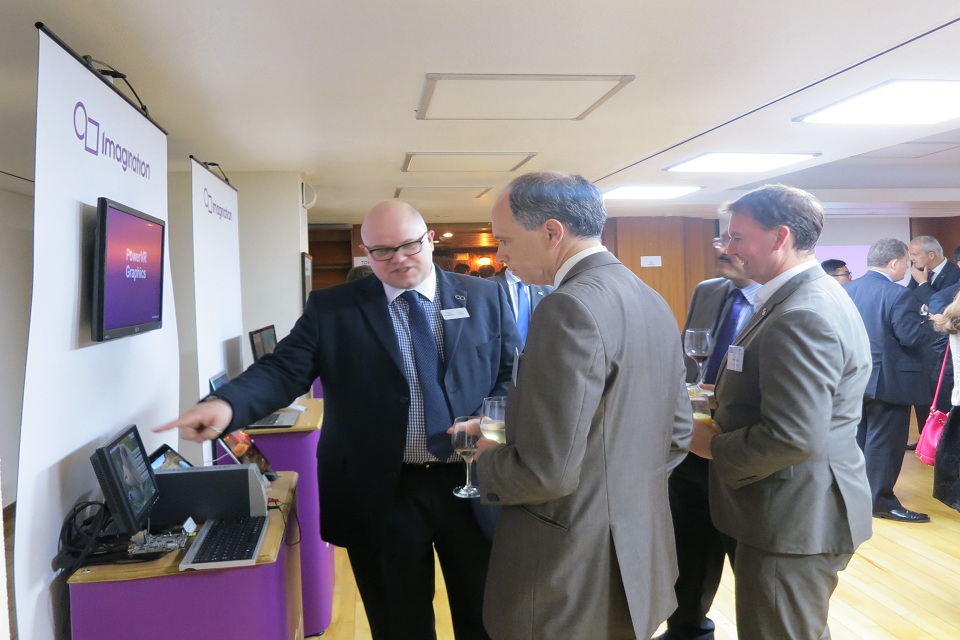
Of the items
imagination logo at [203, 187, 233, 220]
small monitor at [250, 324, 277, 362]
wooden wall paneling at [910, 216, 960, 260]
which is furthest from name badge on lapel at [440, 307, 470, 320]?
wooden wall paneling at [910, 216, 960, 260]

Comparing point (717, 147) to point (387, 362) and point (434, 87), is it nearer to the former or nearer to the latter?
point (434, 87)

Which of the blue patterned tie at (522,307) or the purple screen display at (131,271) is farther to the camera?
the blue patterned tie at (522,307)

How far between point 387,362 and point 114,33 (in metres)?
1.60

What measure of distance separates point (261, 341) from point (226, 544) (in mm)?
2597

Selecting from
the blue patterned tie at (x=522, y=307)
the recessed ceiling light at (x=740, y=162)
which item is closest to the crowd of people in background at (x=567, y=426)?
the blue patterned tie at (x=522, y=307)

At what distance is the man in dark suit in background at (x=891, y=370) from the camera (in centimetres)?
448

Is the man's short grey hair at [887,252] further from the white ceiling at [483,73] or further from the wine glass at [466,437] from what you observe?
the wine glass at [466,437]

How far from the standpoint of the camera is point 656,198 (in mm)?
7617

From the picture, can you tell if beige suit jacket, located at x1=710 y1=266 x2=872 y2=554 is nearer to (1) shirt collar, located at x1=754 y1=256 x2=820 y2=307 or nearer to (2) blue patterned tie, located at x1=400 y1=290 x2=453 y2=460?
(1) shirt collar, located at x1=754 y1=256 x2=820 y2=307

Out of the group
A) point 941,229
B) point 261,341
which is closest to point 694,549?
point 261,341

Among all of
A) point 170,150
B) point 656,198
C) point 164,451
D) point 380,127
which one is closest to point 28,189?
point 170,150

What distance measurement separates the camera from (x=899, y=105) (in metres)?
3.72

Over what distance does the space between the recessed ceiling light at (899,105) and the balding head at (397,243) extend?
8.82ft

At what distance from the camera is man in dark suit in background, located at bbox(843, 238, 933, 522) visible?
176 inches
